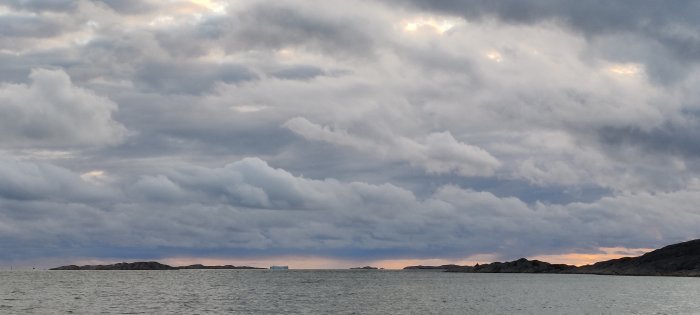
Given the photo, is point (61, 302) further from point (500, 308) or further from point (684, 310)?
point (684, 310)

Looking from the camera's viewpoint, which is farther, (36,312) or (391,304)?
(391,304)

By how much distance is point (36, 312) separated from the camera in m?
124

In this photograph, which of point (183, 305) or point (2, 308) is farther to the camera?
point (183, 305)

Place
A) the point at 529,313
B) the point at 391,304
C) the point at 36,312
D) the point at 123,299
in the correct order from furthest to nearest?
the point at 123,299
the point at 391,304
the point at 529,313
the point at 36,312

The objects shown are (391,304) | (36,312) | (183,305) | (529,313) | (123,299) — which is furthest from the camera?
(123,299)

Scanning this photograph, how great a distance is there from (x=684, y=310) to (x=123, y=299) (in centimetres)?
12418

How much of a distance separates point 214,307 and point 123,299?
3479cm

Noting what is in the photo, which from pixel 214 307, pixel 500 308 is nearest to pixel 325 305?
pixel 214 307

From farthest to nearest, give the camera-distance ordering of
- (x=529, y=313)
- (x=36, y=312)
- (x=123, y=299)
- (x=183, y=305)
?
(x=123, y=299) < (x=183, y=305) < (x=529, y=313) < (x=36, y=312)

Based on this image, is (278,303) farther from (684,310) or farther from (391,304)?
(684,310)

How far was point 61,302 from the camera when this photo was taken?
149 metres

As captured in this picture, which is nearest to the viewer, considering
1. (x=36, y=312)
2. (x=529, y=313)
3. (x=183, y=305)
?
(x=36, y=312)

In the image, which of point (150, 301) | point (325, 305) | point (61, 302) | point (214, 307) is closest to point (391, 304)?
point (325, 305)

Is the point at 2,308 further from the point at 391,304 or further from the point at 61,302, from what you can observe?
the point at 391,304
